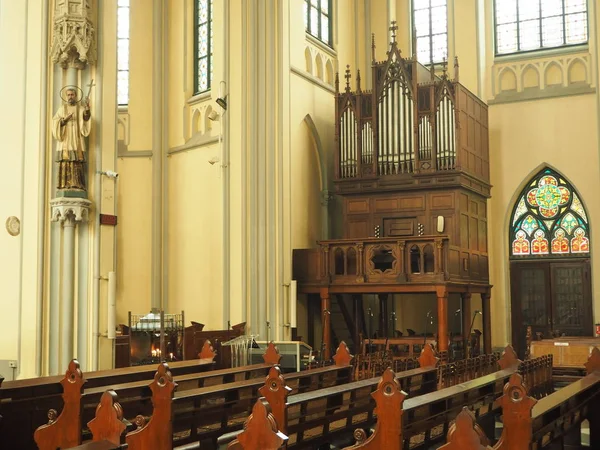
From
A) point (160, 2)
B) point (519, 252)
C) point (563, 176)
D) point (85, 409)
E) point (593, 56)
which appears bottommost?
point (85, 409)

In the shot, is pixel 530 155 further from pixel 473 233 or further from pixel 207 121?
pixel 207 121

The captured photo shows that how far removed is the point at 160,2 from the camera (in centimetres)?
2119

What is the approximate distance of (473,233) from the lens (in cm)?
1822

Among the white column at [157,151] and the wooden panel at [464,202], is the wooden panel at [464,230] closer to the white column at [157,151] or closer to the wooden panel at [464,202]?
the wooden panel at [464,202]

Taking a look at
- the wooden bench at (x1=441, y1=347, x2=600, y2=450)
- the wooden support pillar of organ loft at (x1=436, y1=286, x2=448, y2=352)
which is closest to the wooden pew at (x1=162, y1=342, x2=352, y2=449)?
the wooden bench at (x1=441, y1=347, x2=600, y2=450)

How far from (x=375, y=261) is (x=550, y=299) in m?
4.37

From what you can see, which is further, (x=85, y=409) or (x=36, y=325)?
(x=36, y=325)

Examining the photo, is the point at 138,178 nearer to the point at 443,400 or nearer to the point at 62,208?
the point at 62,208

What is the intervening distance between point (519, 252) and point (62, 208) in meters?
10.7

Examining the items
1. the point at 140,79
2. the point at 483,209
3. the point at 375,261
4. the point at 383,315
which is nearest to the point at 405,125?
the point at 483,209

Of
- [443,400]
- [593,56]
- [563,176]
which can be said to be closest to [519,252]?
[563,176]

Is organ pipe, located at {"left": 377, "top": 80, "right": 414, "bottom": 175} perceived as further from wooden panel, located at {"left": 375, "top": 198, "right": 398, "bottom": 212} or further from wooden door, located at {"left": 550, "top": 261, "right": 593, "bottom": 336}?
wooden door, located at {"left": 550, "top": 261, "right": 593, "bottom": 336}

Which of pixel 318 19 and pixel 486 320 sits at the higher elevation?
pixel 318 19

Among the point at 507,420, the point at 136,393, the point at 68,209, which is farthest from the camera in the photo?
the point at 68,209
